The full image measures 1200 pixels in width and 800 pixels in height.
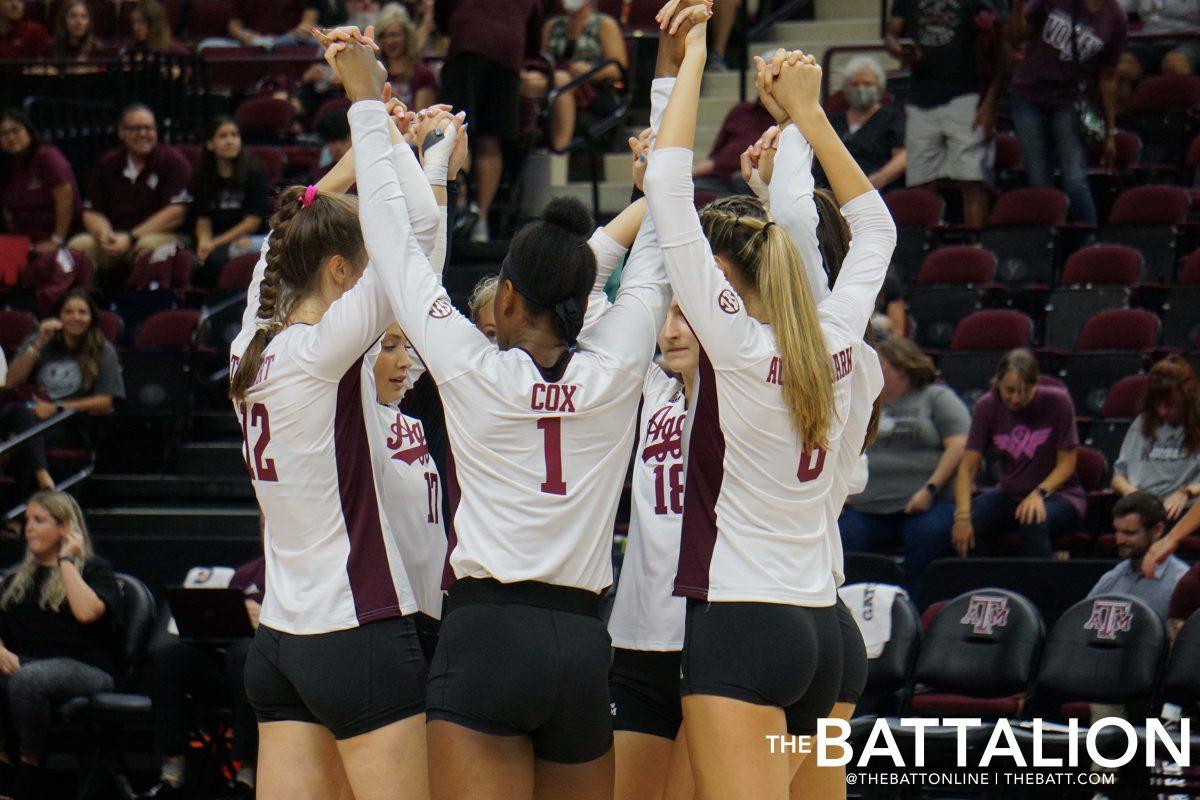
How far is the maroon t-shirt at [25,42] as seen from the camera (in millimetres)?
14219

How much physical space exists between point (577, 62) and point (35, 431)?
15.2 ft

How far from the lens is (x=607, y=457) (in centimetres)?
338

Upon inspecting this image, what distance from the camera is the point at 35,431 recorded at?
906 centimetres

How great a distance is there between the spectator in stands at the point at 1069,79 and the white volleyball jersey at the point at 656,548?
6514 mm

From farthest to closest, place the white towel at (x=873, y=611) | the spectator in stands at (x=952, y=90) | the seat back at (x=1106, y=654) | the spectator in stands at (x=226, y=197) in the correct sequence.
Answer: the spectator in stands at (x=226, y=197) → the spectator in stands at (x=952, y=90) → the white towel at (x=873, y=611) → the seat back at (x=1106, y=654)

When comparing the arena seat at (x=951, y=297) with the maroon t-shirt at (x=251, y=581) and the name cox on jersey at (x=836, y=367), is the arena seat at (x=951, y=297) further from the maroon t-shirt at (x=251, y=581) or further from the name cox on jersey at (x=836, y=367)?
the name cox on jersey at (x=836, y=367)

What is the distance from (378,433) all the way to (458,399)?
0.31m

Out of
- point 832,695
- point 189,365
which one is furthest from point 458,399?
point 189,365

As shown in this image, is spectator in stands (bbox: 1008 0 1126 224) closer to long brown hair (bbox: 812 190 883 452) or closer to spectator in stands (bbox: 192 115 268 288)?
spectator in stands (bbox: 192 115 268 288)

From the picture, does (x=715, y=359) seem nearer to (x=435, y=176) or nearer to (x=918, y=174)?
(x=435, y=176)

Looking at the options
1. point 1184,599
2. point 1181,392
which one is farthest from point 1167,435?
point 1184,599

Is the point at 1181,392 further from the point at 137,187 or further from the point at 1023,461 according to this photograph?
the point at 137,187

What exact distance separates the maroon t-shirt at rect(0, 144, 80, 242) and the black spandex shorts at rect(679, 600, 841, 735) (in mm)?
9087

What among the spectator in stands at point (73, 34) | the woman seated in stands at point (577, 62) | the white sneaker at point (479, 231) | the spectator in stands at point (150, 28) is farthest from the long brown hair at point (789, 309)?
the spectator in stands at point (73, 34)
